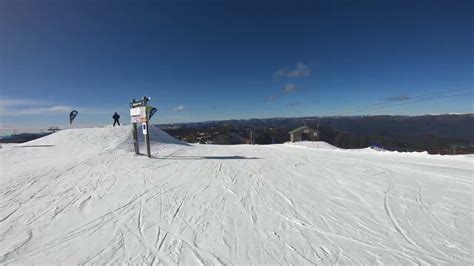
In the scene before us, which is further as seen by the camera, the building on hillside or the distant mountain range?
the distant mountain range

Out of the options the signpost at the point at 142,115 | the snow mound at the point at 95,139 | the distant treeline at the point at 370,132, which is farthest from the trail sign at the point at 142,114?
the distant treeline at the point at 370,132

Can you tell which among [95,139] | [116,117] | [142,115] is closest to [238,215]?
[142,115]

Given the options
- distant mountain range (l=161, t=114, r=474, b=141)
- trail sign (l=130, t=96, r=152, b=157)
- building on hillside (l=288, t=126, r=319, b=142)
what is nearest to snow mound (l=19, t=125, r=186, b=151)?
trail sign (l=130, t=96, r=152, b=157)

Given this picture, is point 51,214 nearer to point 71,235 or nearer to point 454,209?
point 71,235

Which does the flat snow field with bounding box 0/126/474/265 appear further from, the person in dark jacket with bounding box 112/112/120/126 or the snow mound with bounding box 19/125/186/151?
the person in dark jacket with bounding box 112/112/120/126

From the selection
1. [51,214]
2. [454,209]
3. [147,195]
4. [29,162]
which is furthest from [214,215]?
[29,162]

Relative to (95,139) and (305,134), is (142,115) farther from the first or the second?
(305,134)

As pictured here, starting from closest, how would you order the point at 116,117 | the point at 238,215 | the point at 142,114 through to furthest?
1. the point at 238,215
2. the point at 142,114
3. the point at 116,117

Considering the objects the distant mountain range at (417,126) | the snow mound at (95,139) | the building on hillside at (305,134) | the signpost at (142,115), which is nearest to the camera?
the signpost at (142,115)

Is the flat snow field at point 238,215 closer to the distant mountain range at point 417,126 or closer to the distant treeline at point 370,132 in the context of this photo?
the distant treeline at point 370,132
